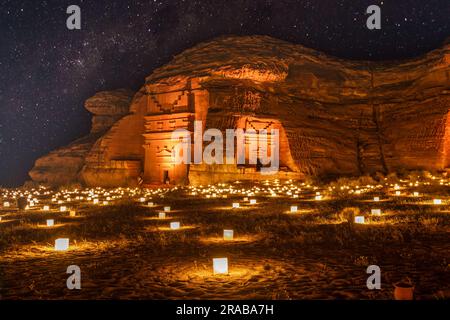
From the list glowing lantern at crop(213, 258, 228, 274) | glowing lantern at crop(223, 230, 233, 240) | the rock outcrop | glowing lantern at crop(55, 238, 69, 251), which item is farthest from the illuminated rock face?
glowing lantern at crop(213, 258, 228, 274)

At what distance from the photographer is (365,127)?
34.5 meters

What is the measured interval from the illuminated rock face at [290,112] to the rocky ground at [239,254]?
13.9m

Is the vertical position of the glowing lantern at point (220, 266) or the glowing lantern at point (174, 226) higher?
the glowing lantern at point (220, 266)

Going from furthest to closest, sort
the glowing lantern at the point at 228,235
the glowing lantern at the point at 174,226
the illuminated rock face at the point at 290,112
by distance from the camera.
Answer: the illuminated rock face at the point at 290,112
the glowing lantern at the point at 174,226
the glowing lantern at the point at 228,235

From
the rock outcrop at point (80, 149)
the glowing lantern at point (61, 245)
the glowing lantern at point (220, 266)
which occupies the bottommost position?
the glowing lantern at point (61, 245)

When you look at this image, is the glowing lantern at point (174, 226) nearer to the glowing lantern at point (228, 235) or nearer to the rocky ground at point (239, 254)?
the rocky ground at point (239, 254)

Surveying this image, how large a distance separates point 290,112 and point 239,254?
24.5m

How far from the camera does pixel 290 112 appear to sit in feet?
106

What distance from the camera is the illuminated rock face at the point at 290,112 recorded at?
30.5 meters

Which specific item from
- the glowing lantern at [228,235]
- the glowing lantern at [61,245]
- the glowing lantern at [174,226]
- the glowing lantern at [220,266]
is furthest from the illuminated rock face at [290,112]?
the glowing lantern at [220,266]

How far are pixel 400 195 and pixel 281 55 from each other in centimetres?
1760

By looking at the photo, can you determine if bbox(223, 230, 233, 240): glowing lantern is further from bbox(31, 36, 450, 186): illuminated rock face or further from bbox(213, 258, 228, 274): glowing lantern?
bbox(31, 36, 450, 186): illuminated rock face

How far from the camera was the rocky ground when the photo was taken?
6.40m
